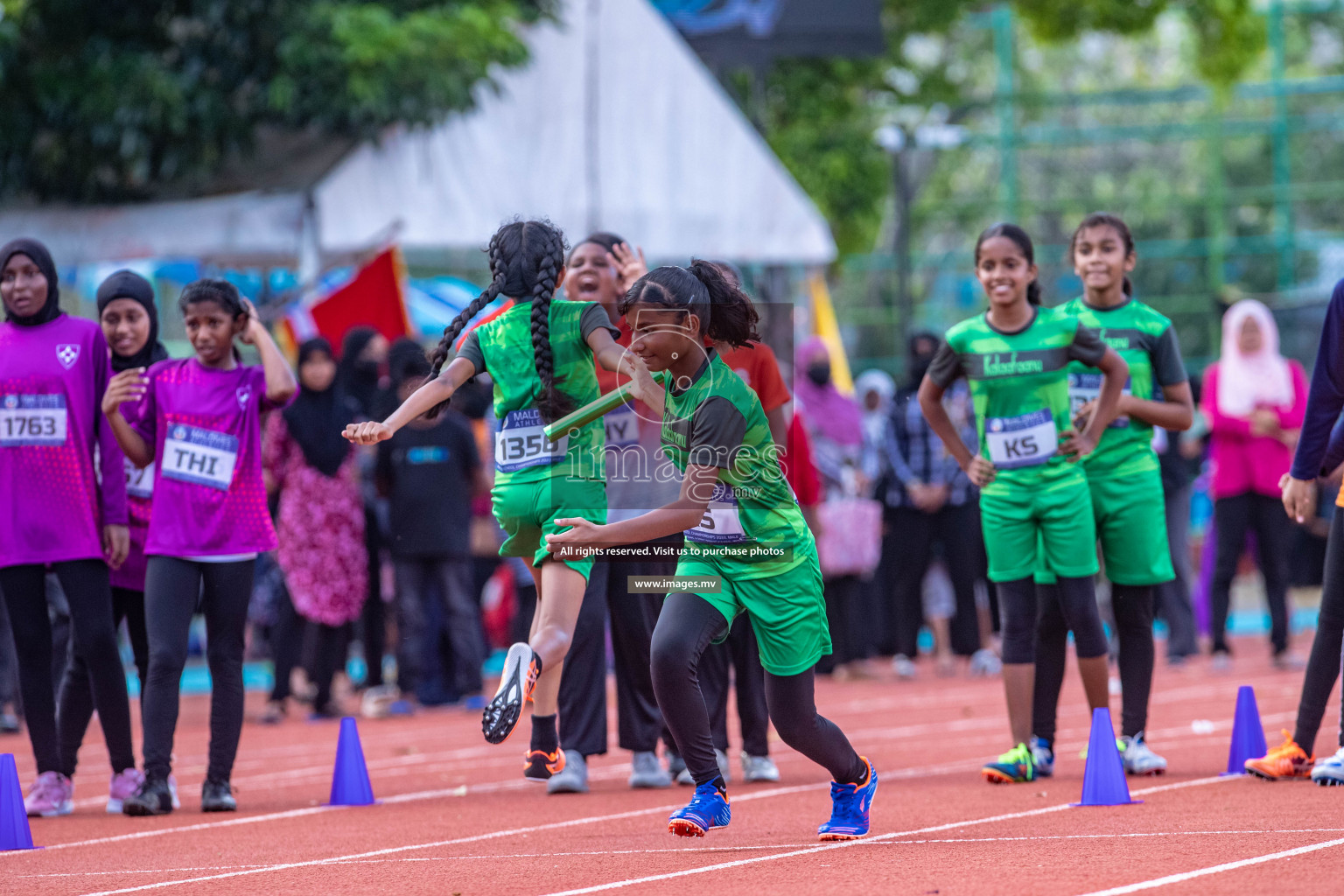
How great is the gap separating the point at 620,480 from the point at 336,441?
442cm

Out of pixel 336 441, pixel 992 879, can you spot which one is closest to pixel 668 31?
pixel 336 441

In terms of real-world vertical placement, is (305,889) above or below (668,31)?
below

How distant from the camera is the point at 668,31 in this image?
55.8 ft

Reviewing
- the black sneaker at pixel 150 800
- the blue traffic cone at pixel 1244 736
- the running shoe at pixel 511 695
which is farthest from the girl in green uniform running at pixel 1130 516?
the black sneaker at pixel 150 800

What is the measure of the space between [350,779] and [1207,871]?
3.91 metres

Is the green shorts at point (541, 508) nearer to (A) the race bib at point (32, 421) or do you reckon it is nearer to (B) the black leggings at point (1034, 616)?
(B) the black leggings at point (1034, 616)

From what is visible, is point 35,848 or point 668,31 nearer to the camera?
point 35,848

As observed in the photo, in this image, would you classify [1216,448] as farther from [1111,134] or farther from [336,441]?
[1111,134]

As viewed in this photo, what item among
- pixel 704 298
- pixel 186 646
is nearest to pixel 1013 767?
pixel 704 298

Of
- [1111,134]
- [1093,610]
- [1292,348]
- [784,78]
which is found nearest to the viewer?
[1093,610]

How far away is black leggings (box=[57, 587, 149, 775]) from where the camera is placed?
798 cm

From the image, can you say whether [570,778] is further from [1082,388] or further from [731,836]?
[1082,388]

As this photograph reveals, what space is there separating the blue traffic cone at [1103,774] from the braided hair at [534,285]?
7.72 feet

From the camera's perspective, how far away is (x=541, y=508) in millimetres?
6766
